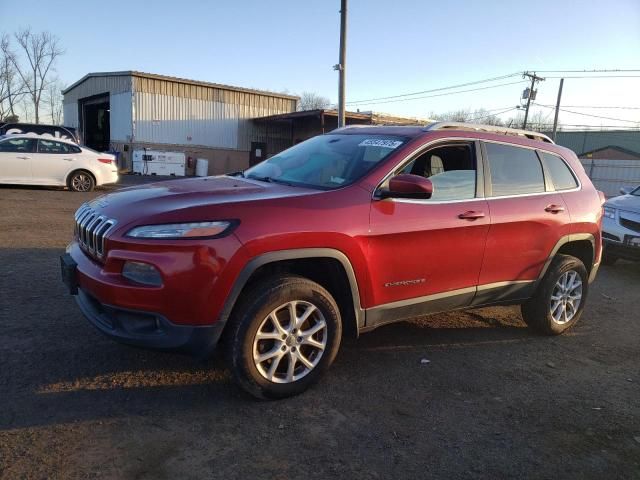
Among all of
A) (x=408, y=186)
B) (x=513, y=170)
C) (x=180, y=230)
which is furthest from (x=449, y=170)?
(x=180, y=230)

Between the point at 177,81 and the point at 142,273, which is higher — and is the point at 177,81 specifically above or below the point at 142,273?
above

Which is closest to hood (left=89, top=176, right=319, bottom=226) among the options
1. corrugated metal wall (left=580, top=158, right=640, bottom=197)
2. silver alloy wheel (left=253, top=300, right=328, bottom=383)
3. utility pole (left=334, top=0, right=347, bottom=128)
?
silver alloy wheel (left=253, top=300, right=328, bottom=383)

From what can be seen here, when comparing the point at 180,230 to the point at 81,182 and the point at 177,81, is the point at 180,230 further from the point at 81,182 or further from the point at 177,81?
the point at 177,81

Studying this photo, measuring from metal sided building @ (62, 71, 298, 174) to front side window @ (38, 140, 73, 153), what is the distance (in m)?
13.1

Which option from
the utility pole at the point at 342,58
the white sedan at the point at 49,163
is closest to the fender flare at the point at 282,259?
the utility pole at the point at 342,58

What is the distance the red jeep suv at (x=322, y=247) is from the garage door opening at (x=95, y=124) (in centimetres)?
3174

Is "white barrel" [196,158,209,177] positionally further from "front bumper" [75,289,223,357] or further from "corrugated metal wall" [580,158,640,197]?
"front bumper" [75,289,223,357]

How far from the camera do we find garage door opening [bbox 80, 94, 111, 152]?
32.7 metres

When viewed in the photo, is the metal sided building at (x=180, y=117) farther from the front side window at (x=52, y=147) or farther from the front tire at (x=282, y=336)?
the front tire at (x=282, y=336)

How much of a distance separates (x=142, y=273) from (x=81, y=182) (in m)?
13.0

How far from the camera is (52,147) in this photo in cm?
1370

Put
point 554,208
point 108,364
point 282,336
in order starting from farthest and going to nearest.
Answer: point 554,208 → point 108,364 → point 282,336

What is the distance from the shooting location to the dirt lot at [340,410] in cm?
264

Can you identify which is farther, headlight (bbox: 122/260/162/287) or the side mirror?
the side mirror
